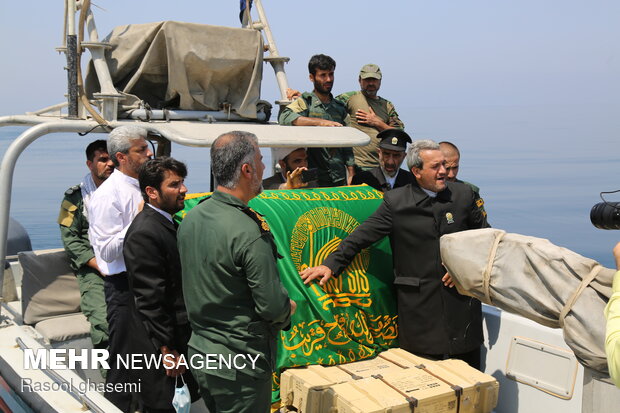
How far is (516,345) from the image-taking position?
173 inches

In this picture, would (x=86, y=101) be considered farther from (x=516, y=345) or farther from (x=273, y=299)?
(x=516, y=345)

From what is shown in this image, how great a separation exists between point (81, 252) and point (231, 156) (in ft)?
6.88

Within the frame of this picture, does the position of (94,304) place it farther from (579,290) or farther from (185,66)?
(579,290)

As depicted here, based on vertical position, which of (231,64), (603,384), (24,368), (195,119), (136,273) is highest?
(231,64)

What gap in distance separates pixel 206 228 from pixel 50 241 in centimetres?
2799

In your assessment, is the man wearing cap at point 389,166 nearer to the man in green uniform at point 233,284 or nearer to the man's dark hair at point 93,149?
the man's dark hair at point 93,149

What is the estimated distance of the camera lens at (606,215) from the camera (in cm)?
262

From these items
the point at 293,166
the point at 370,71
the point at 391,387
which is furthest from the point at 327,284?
the point at 370,71

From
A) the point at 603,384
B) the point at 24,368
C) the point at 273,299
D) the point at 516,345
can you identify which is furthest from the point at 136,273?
the point at 516,345

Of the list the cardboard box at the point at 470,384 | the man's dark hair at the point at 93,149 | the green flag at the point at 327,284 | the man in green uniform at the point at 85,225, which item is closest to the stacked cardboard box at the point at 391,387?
the cardboard box at the point at 470,384

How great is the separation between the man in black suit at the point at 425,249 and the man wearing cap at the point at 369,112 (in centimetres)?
155

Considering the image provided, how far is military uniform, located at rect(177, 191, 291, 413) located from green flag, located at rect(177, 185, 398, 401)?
0.93 metres

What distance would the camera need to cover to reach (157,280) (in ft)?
11.0

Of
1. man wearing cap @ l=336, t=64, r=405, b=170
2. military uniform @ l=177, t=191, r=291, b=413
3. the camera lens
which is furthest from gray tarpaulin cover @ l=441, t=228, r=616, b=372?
man wearing cap @ l=336, t=64, r=405, b=170
